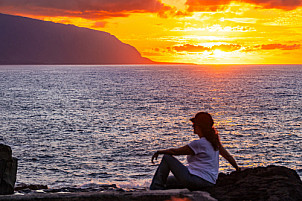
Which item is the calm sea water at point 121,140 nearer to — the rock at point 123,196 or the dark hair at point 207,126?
the dark hair at point 207,126

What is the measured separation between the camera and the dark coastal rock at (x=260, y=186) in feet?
22.9

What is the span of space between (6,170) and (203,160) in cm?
482

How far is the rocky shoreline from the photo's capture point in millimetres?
6535

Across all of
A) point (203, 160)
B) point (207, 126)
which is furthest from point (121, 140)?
point (207, 126)

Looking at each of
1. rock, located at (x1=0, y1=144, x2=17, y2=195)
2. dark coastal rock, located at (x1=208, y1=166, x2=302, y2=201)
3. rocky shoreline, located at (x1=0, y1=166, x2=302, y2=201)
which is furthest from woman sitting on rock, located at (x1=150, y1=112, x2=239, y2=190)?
rock, located at (x1=0, y1=144, x2=17, y2=195)

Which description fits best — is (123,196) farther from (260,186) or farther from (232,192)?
(260,186)

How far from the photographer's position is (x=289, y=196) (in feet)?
22.4

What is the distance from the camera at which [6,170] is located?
29.5ft

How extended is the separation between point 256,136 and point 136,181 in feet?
53.0

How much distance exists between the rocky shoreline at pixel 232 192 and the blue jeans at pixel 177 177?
0.73 ft

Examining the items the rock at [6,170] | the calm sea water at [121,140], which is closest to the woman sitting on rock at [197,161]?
the rock at [6,170]

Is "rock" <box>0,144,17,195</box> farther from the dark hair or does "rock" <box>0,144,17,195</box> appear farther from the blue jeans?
the dark hair

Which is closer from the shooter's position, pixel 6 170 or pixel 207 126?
pixel 207 126

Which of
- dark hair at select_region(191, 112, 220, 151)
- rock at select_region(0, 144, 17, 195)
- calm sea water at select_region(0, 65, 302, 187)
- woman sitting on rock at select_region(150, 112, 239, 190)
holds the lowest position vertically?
calm sea water at select_region(0, 65, 302, 187)
